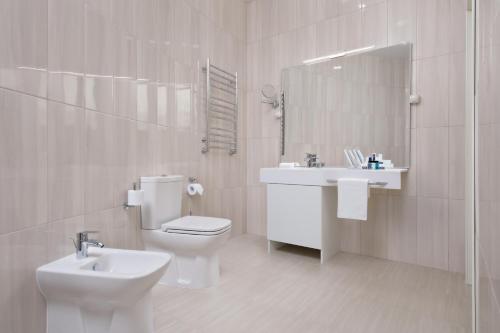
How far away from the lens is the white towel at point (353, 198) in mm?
2244

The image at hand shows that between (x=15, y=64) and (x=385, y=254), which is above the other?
(x=15, y=64)

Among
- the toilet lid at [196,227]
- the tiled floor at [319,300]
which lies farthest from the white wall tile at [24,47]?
the tiled floor at [319,300]

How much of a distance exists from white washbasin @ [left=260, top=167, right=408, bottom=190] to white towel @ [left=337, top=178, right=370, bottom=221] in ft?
0.24

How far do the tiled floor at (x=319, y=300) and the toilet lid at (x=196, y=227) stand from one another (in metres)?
0.41

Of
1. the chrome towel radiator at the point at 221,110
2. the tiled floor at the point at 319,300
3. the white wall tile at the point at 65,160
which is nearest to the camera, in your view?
the white wall tile at the point at 65,160

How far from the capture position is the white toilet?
6.51ft

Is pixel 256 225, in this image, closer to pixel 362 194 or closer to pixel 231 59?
pixel 362 194

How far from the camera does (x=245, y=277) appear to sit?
221cm

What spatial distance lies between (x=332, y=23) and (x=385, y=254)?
7.37ft

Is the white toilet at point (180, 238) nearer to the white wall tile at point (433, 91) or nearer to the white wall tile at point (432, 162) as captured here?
the white wall tile at point (432, 162)

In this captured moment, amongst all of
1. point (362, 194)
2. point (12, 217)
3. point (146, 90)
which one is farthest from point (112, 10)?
point (362, 194)

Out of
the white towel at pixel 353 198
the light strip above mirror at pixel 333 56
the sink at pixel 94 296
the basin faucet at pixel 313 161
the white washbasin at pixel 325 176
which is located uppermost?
the light strip above mirror at pixel 333 56

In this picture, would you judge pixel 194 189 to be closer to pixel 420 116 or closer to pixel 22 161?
pixel 22 161

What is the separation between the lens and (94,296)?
1.26 metres
